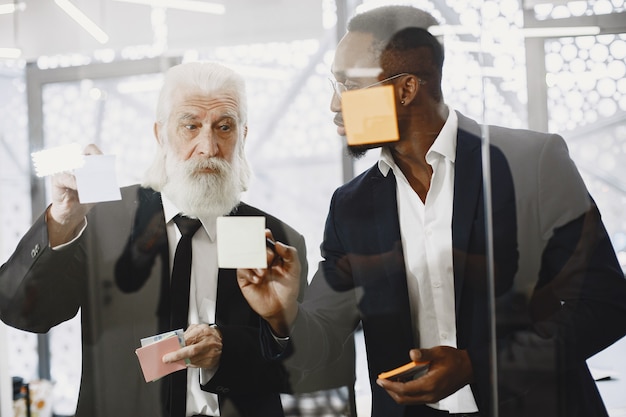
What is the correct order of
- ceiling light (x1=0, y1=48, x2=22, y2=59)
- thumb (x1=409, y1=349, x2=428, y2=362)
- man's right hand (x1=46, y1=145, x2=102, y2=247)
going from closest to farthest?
1. thumb (x1=409, y1=349, x2=428, y2=362)
2. man's right hand (x1=46, y1=145, x2=102, y2=247)
3. ceiling light (x1=0, y1=48, x2=22, y2=59)

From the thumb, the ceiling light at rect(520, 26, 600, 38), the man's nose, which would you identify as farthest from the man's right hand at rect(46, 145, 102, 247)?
the ceiling light at rect(520, 26, 600, 38)

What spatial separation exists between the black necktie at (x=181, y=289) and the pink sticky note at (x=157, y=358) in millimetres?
32

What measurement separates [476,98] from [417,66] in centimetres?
18

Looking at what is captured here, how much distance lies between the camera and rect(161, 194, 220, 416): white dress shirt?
1.63 metres

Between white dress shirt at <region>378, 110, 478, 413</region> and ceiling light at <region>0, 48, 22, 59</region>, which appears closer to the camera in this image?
white dress shirt at <region>378, 110, 478, 413</region>

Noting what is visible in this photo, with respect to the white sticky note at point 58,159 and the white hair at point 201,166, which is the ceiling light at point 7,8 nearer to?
the white sticky note at point 58,159

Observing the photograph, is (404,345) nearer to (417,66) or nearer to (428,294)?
(428,294)

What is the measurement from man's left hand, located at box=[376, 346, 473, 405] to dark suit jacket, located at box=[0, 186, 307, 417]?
35cm

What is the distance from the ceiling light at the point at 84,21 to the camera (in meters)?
1.76

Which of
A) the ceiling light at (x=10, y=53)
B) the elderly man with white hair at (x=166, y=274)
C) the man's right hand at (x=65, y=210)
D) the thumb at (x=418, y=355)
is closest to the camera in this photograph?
the thumb at (x=418, y=355)

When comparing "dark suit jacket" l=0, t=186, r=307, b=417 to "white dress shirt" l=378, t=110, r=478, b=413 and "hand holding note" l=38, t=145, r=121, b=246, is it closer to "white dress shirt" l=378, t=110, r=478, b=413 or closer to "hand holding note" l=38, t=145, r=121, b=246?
"hand holding note" l=38, t=145, r=121, b=246

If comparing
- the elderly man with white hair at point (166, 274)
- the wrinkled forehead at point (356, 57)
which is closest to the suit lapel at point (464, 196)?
the wrinkled forehead at point (356, 57)

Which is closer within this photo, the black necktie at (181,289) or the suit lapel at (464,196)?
the suit lapel at (464,196)

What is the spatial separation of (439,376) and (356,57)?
0.87m
